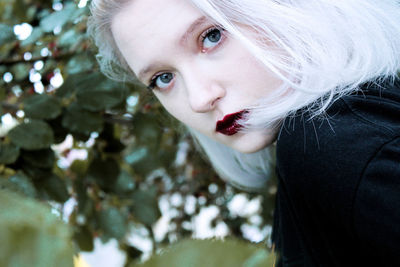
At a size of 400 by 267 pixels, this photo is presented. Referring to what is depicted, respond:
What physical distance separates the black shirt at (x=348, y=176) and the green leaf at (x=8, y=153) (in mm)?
564

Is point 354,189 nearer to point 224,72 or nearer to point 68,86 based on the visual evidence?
point 224,72

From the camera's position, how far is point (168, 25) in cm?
83

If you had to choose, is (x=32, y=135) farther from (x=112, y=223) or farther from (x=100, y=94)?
(x=112, y=223)

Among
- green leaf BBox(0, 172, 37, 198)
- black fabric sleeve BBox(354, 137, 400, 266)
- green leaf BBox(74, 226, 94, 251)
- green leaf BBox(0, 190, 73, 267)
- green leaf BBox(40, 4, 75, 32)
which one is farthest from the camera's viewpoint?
green leaf BBox(74, 226, 94, 251)

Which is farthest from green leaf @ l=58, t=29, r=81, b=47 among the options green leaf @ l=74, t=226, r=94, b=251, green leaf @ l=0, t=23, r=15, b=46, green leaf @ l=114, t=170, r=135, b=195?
green leaf @ l=74, t=226, r=94, b=251

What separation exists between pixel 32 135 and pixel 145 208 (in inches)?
15.4

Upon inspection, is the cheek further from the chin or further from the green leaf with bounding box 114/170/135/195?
the green leaf with bounding box 114/170/135/195

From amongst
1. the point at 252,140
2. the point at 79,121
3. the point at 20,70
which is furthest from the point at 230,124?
the point at 20,70

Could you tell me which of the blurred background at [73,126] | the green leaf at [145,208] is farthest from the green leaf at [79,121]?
the green leaf at [145,208]

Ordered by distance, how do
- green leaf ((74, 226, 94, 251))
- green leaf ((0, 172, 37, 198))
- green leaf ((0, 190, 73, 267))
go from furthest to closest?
green leaf ((74, 226, 94, 251))
green leaf ((0, 172, 37, 198))
green leaf ((0, 190, 73, 267))

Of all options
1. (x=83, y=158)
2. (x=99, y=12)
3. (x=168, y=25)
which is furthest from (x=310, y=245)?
(x=83, y=158)

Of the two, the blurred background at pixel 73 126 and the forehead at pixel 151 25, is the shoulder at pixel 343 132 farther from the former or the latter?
the blurred background at pixel 73 126

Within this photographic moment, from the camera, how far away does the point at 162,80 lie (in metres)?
0.96

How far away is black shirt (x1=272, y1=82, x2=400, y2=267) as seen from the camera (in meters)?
0.63
